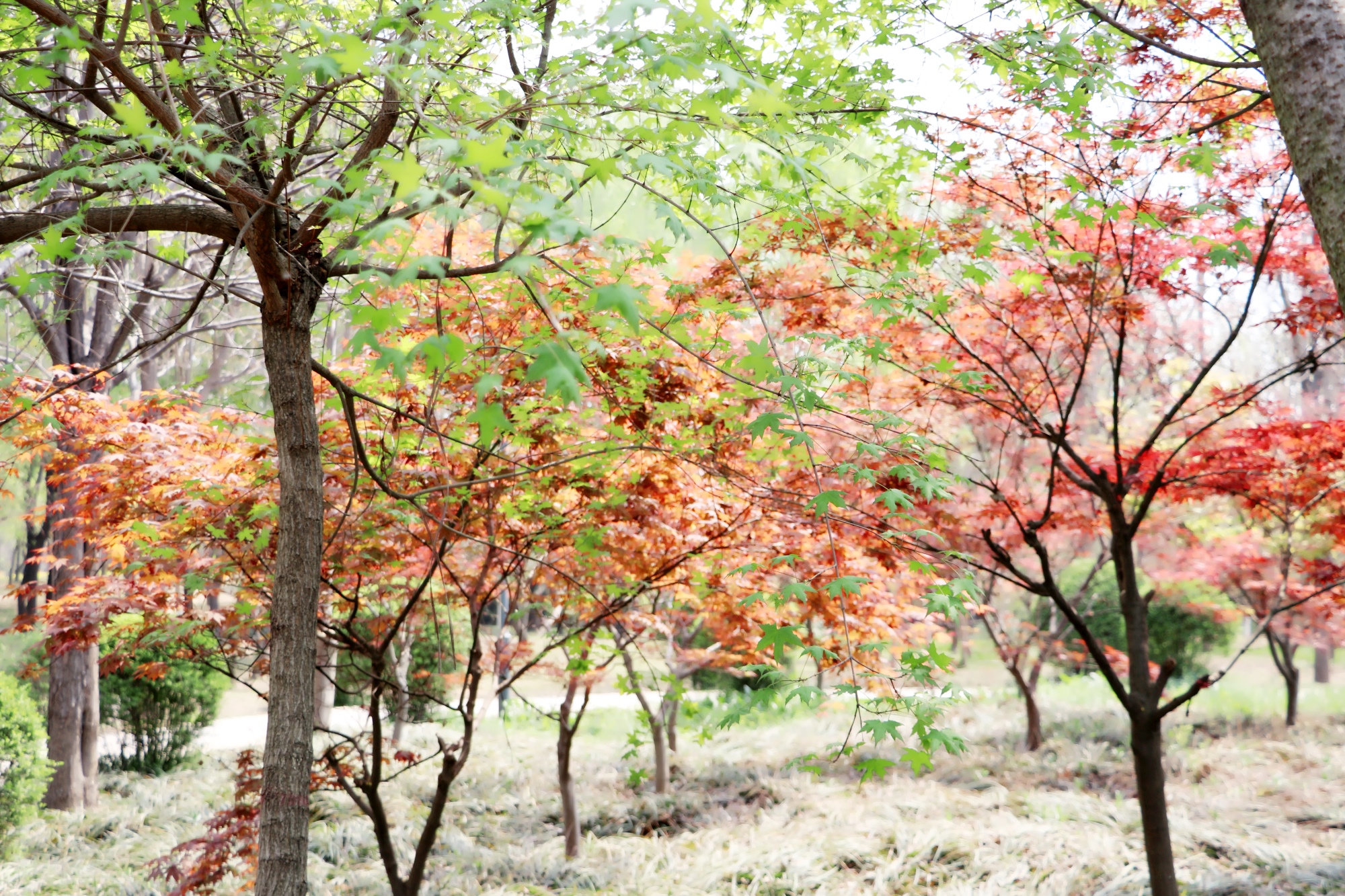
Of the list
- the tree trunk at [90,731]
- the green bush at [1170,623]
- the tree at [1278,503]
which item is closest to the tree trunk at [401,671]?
the tree trunk at [90,731]

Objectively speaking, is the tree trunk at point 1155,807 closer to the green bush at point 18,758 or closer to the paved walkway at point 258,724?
the paved walkway at point 258,724

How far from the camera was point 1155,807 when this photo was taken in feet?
12.0

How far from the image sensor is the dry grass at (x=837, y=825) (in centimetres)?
493

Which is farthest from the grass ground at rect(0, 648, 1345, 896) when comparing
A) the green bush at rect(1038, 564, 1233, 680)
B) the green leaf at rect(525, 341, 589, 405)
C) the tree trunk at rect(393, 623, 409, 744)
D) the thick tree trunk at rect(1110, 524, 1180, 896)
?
the green leaf at rect(525, 341, 589, 405)

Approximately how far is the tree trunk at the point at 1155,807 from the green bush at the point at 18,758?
6.63 metres

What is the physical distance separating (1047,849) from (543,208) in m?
5.39

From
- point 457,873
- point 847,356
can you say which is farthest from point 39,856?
point 847,356

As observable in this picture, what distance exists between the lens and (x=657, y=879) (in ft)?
16.7

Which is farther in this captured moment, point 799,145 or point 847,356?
A: point 799,145

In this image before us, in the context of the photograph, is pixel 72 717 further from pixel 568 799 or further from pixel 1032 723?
pixel 1032 723

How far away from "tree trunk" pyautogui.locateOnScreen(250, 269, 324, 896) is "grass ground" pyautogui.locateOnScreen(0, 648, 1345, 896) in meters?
2.49

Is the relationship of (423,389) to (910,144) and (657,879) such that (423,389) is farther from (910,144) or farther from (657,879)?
(657,879)

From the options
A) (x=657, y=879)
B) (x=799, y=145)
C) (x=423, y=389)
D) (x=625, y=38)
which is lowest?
(x=657, y=879)

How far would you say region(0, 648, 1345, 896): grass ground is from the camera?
493 cm
